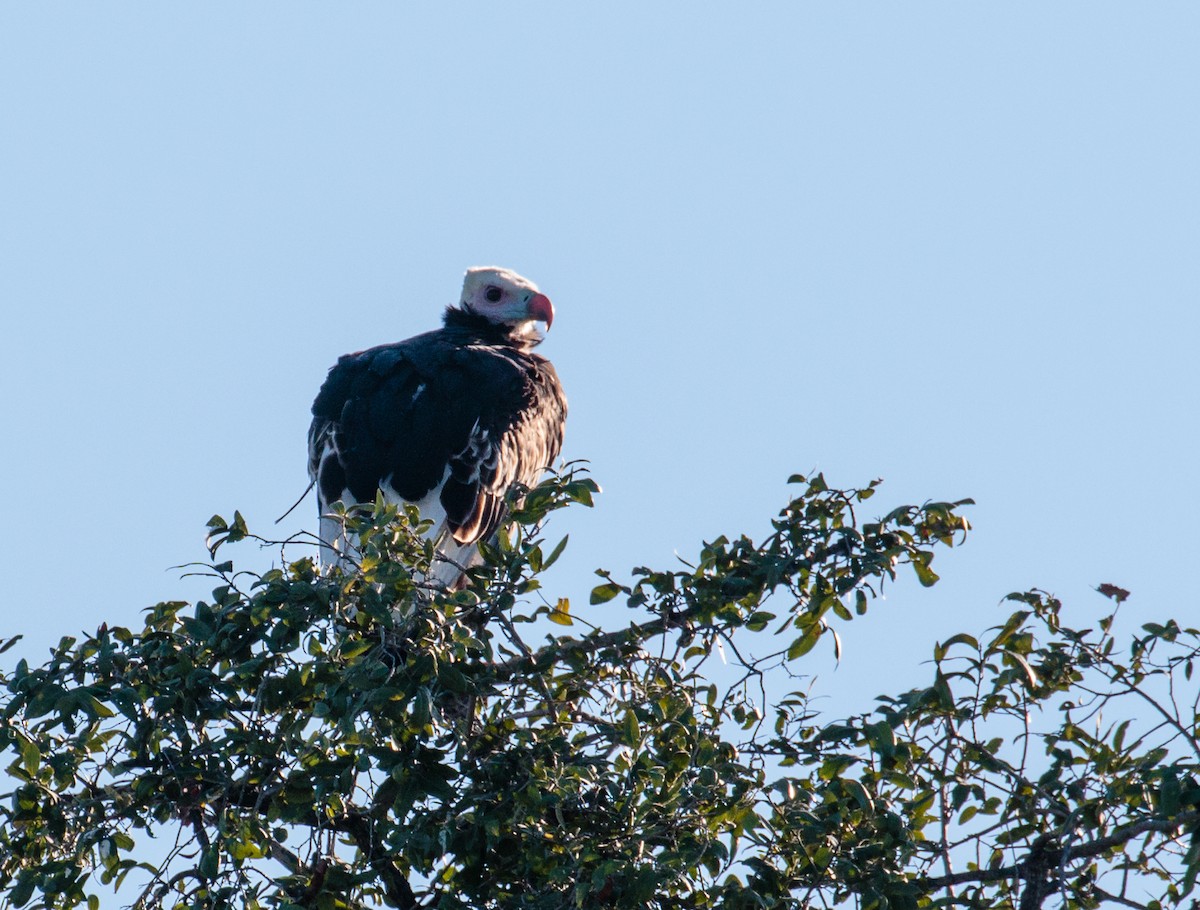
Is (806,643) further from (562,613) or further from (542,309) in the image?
(542,309)

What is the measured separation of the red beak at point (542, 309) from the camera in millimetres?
9375

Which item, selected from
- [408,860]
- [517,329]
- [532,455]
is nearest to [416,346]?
[532,455]

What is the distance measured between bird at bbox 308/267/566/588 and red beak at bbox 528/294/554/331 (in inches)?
46.1

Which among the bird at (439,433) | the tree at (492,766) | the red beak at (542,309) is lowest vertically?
the tree at (492,766)

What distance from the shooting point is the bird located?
7.05 m

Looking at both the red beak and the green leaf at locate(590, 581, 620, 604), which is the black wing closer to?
the red beak

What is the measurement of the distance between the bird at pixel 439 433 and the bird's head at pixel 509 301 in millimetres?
1203

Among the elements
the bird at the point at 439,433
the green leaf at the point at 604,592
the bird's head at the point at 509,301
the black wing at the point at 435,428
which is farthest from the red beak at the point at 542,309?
the green leaf at the point at 604,592

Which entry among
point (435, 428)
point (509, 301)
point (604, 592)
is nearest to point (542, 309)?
point (509, 301)

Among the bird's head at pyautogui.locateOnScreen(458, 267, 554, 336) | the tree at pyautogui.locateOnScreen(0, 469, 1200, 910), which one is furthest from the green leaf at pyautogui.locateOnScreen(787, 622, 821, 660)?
the bird's head at pyautogui.locateOnScreen(458, 267, 554, 336)

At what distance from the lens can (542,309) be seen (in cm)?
938

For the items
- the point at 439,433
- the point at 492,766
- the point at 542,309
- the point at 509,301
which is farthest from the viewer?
the point at 509,301

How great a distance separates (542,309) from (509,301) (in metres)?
0.23

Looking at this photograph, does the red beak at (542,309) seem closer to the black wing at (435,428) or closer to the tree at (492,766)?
the black wing at (435,428)
